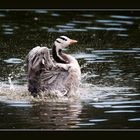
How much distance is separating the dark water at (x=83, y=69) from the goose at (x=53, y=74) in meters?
0.17

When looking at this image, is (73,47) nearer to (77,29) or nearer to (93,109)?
(77,29)

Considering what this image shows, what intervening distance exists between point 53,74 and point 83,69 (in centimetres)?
96

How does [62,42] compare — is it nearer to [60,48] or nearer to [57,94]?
[60,48]

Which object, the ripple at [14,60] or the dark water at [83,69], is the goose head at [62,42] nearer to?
the dark water at [83,69]

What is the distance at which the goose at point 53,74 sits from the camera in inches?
470

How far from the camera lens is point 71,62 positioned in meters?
12.2

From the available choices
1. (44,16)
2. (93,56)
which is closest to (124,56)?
(93,56)

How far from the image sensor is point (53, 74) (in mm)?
12070

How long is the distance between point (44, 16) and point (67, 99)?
11.4ft
